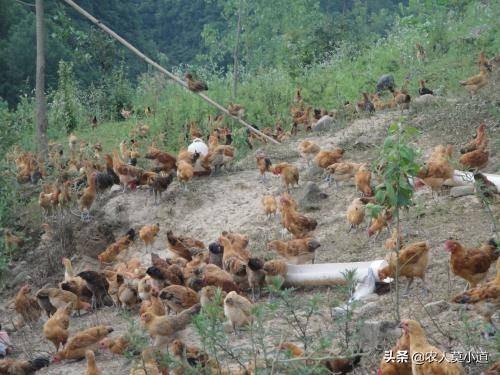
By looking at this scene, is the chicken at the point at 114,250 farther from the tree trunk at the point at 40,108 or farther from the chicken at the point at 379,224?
the tree trunk at the point at 40,108

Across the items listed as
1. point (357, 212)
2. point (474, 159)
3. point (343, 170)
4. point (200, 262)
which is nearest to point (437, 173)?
point (474, 159)

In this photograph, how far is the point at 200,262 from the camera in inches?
416

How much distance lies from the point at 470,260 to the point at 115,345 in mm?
3734

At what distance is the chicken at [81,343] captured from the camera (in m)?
8.80

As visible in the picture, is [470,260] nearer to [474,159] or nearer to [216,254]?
[216,254]

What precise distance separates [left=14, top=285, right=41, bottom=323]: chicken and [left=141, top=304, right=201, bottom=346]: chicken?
3000 mm

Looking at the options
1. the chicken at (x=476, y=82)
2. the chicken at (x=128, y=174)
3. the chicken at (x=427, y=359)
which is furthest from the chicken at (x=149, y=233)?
the chicken at (x=427, y=359)

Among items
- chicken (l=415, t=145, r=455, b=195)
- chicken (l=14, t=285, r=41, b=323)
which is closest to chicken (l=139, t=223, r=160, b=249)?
chicken (l=14, t=285, r=41, b=323)

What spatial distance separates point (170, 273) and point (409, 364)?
4.53 m

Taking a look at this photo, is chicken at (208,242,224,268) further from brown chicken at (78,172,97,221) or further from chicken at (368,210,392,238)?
brown chicken at (78,172,97,221)

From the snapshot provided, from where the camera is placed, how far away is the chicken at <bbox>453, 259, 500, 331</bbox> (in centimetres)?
671

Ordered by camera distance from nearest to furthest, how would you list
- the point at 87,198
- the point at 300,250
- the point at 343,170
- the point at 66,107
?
1. the point at 300,250
2. the point at 343,170
3. the point at 87,198
4. the point at 66,107

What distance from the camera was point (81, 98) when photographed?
26812 millimetres

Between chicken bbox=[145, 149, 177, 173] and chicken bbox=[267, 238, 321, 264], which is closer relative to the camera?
chicken bbox=[267, 238, 321, 264]
